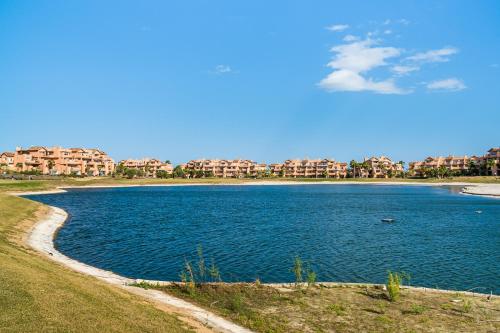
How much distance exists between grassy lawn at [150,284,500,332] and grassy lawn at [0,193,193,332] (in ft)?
12.4

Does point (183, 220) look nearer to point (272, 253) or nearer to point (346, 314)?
point (272, 253)

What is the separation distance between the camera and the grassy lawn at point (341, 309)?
17875 mm

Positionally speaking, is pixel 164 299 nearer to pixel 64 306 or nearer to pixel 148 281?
pixel 148 281

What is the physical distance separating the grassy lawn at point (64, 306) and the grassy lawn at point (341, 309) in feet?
12.4

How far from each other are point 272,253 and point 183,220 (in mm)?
28670

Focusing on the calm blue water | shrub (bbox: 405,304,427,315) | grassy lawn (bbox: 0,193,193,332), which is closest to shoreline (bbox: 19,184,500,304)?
grassy lawn (bbox: 0,193,193,332)

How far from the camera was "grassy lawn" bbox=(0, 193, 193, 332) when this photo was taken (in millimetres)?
13455

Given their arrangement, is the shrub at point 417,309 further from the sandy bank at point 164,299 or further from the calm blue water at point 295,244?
the sandy bank at point 164,299

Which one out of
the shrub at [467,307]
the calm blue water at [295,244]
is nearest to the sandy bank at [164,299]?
the calm blue water at [295,244]

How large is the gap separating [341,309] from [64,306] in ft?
40.3

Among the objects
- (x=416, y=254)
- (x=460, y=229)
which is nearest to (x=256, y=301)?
(x=416, y=254)

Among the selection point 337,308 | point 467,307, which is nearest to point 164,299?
point 337,308

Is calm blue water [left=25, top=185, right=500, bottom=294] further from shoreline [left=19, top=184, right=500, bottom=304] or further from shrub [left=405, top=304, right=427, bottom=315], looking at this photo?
shrub [left=405, top=304, right=427, bottom=315]

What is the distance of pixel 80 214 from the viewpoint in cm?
7031
